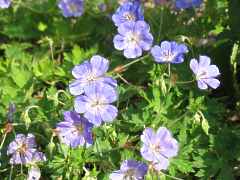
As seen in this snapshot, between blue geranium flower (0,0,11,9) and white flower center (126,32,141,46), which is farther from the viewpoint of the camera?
blue geranium flower (0,0,11,9)

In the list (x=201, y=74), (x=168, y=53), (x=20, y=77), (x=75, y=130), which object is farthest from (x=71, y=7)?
(x=75, y=130)

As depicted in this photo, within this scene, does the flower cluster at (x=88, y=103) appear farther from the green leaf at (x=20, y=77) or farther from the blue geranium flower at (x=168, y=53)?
the green leaf at (x=20, y=77)

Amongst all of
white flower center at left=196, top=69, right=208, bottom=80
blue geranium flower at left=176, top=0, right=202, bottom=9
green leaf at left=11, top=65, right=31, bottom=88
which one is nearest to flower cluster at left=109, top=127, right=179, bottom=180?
white flower center at left=196, top=69, right=208, bottom=80

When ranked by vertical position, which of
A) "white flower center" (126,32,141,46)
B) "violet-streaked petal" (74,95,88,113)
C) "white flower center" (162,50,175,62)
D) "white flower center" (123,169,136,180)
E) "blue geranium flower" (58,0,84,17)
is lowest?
"white flower center" (123,169,136,180)

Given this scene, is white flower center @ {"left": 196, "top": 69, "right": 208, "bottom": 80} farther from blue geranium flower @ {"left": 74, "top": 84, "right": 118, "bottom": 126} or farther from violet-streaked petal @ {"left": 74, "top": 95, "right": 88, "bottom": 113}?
violet-streaked petal @ {"left": 74, "top": 95, "right": 88, "bottom": 113}

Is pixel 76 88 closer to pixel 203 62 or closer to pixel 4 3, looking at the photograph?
pixel 203 62

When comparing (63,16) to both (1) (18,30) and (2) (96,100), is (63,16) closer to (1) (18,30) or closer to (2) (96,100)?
(1) (18,30)

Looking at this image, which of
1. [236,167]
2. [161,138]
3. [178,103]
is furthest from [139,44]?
[236,167]

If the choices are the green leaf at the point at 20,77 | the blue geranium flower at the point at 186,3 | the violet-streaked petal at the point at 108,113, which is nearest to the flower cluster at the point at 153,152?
the violet-streaked petal at the point at 108,113
